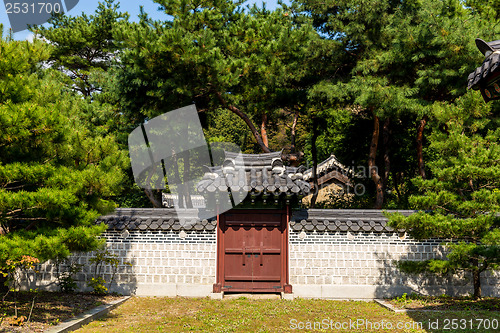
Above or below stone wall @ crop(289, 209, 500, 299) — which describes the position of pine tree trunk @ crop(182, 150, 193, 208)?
above

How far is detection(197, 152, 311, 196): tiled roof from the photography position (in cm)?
816

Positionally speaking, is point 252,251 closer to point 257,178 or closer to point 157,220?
point 257,178

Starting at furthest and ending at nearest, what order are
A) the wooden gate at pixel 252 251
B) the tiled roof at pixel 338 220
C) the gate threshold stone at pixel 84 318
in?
the tiled roof at pixel 338 220 → the wooden gate at pixel 252 251 → the gate threshold stone at pixel 84 318

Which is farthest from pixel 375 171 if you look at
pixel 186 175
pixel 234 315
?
pixel 234 315

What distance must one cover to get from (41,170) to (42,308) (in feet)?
8.65

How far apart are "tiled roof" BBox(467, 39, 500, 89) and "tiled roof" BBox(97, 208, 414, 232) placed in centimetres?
503

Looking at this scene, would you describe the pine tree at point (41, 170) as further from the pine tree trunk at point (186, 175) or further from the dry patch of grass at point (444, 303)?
the pine tree trunk at point (186, 175)

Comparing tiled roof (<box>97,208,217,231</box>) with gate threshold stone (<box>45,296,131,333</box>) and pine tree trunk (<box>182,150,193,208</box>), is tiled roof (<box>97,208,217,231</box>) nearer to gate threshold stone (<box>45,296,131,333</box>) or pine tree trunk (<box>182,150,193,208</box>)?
gate threshold stone (<box>45,296,131,333</box>)

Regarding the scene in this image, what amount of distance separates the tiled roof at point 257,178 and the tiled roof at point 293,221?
0.95 m

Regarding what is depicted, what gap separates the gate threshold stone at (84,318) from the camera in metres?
5.94

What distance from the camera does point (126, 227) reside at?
9039mm

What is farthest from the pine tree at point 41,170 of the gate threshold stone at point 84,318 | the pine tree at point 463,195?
the pine tree at point 463,195

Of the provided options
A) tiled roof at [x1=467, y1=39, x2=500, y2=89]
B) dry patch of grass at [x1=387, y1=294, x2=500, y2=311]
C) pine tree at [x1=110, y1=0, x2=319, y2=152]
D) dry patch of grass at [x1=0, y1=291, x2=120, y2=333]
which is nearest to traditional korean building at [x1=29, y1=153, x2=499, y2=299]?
dry patch of grass at [x1=387, y1=294, x2=500, y2=311]

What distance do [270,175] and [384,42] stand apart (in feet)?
22.1
